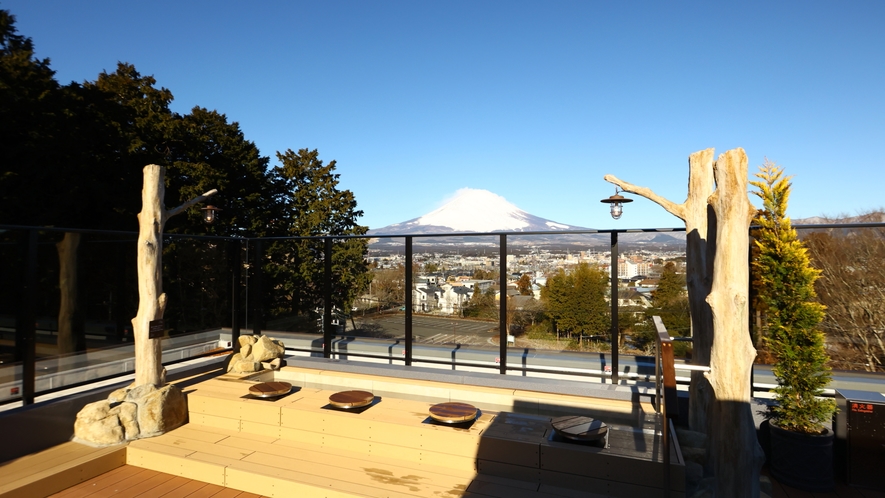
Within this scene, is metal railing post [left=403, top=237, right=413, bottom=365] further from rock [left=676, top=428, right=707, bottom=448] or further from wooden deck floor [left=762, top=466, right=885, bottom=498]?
wooden deck floor [left=762, top=466, right=885, bottom=498]

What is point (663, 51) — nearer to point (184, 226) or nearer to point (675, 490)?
point (675, 490)

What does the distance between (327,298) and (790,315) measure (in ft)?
18.0

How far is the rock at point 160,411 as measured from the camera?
485 cm

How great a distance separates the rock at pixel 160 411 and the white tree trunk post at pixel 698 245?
5.08 metres

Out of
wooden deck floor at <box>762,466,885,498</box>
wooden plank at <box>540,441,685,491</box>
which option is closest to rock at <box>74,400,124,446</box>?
wooden plank at <box>540,441,685,491</box>

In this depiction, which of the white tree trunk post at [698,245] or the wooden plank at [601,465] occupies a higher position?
the white tree trunk post at [698,245]

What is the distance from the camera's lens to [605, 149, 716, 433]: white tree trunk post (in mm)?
4242

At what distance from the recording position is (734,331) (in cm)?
336

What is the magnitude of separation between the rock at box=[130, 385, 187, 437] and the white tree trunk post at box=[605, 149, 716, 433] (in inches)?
200

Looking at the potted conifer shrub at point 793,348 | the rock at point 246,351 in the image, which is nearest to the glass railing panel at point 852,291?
the potted conifer shrub at point 793,348

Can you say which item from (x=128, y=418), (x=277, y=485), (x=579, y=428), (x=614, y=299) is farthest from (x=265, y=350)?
(x=614, y=299)

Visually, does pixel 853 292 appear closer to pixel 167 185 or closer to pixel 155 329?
pixel 155 329

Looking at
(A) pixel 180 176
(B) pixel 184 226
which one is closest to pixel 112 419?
(B) pixel 184 226

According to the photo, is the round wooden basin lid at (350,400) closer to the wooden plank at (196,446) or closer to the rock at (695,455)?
the wooden plank at (196,446)
